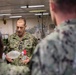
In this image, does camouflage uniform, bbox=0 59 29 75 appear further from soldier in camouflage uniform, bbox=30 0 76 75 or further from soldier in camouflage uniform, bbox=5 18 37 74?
soldier in camouflage uniform, bbox=5 18 37 74

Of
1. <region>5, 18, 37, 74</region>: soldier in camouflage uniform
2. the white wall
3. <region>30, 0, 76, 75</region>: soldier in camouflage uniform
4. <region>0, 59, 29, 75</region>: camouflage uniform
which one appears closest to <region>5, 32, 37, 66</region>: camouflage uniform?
<region>5, 18, 37, 74</region>: soldier in camouflage uniform

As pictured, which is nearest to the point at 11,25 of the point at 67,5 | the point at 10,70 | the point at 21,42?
the point at 21,42

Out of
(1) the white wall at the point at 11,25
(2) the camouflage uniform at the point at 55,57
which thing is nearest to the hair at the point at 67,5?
(2) the camouflage uniform at the point at 55,57

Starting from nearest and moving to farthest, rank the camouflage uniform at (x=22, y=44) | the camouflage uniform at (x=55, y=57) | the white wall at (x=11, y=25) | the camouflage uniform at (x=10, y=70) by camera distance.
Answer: the camouflage uniform at (x=55, y=57) < the camouflage uniform at (x=10, y=70) < the camouflage uniform at (x=22, y=44) < the white wall at (x=11, y=25)

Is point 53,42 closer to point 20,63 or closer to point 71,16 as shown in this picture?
point 71,16

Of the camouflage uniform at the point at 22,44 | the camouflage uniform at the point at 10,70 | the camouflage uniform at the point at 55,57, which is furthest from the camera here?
the camouflage uniform at the point at 22,44

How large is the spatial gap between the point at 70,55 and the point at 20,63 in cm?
235

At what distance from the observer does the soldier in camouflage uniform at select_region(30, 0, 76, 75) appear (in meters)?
0.87

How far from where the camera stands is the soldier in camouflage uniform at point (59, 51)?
868mm

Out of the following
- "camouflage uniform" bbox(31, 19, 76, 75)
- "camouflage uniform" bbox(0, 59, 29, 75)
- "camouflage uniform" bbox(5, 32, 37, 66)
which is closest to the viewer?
"camouflage uniform" bbox(31, 19, 76, 75)

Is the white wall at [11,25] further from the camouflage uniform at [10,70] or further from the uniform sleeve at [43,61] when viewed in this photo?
the uniform sleeve at [43,61]

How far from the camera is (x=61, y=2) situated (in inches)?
35.9

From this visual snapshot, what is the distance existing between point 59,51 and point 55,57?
0.09 ft

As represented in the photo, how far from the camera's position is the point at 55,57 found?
0.87 m
